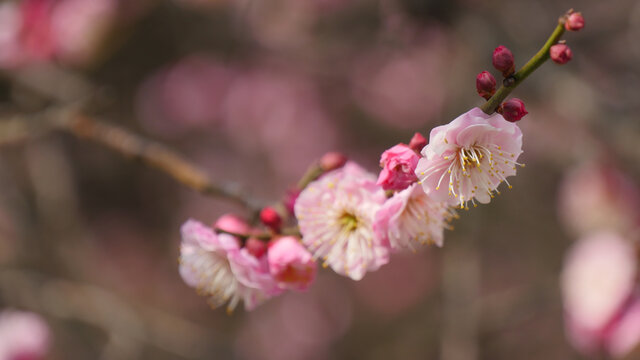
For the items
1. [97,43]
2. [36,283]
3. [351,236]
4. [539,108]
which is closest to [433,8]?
[539,108]

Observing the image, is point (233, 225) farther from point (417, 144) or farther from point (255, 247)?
point (417, 144)

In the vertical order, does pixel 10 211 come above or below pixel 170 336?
above

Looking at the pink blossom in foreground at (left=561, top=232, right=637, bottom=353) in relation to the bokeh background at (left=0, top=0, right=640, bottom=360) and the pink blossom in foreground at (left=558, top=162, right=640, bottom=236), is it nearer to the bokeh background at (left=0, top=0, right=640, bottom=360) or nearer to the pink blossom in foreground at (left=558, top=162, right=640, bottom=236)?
the bokeh background at (left=0, top=0, right=640, bottom=360)

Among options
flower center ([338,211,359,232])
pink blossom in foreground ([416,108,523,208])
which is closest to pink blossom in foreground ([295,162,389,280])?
flower center ([338,211,359,232])

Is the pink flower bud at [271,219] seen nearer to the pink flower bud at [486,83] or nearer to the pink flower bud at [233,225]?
the pink flower bud at [233,225]

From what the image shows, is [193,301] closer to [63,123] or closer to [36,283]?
[36,283]
